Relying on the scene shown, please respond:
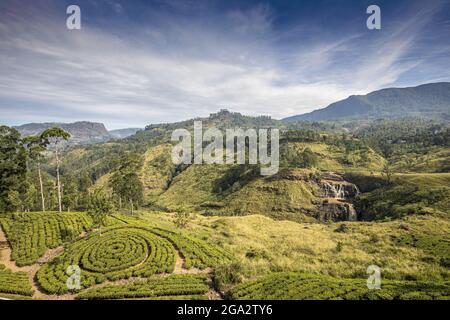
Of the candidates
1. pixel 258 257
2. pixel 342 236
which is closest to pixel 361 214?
pixel 342 236

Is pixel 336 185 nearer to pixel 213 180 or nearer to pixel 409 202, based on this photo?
pixel 409 202

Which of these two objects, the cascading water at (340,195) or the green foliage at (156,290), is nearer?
the green foliage at (156,290)

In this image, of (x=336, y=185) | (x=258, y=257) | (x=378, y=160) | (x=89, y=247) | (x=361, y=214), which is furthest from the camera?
(x=378, y=160)

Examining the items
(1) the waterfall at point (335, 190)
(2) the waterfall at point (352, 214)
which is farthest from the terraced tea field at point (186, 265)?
(1) the waterfall at point (335, 190)

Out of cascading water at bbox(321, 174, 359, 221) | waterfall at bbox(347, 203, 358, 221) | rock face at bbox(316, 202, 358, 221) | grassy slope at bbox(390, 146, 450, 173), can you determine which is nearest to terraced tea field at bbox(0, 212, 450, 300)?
waterfall at bbox(347, 203, 358, 221)

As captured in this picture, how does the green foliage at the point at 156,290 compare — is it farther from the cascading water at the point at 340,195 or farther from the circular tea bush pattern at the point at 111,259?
the cascading water at the point at 340,195
